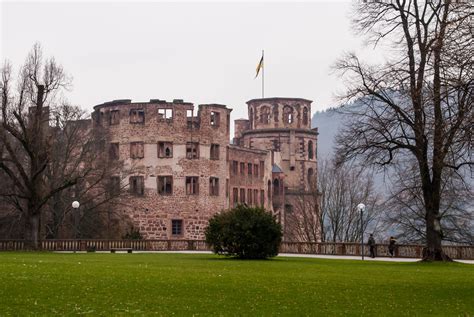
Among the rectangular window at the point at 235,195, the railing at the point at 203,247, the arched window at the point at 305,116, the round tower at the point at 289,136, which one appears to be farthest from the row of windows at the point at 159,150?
the arched window at the point at 305,116

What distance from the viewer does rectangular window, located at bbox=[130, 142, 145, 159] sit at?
76000mm

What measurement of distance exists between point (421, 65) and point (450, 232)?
101 feet

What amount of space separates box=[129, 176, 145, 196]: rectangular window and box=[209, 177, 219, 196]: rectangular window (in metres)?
5.73

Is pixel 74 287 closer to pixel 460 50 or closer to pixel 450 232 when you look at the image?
pixel 460 50

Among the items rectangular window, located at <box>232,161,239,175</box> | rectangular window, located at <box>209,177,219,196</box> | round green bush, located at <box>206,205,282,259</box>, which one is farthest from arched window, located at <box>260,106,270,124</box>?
round green bush, located at <box>206,205,282,259</box>

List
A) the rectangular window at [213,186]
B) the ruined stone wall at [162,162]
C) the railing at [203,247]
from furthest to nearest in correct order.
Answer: the rectangular window at [213,186]
the ruined stone wall at [162,162]
the railing at [203,247]

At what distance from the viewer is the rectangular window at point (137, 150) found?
7600cm

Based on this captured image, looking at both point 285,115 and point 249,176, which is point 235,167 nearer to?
point 249,176

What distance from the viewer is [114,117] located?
7694 centimetres

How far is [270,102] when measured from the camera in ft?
337

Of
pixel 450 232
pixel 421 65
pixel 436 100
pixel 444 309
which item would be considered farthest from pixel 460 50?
pixel 450 232

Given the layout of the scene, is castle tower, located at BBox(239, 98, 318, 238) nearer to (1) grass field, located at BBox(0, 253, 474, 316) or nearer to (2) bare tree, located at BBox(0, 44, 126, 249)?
(2) bare tree, located at BBox(0, 44, 126, 249)

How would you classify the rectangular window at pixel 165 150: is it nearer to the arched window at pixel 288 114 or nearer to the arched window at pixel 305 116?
the arched window at pixel 288 114

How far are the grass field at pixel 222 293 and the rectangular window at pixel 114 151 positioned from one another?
163 ft
